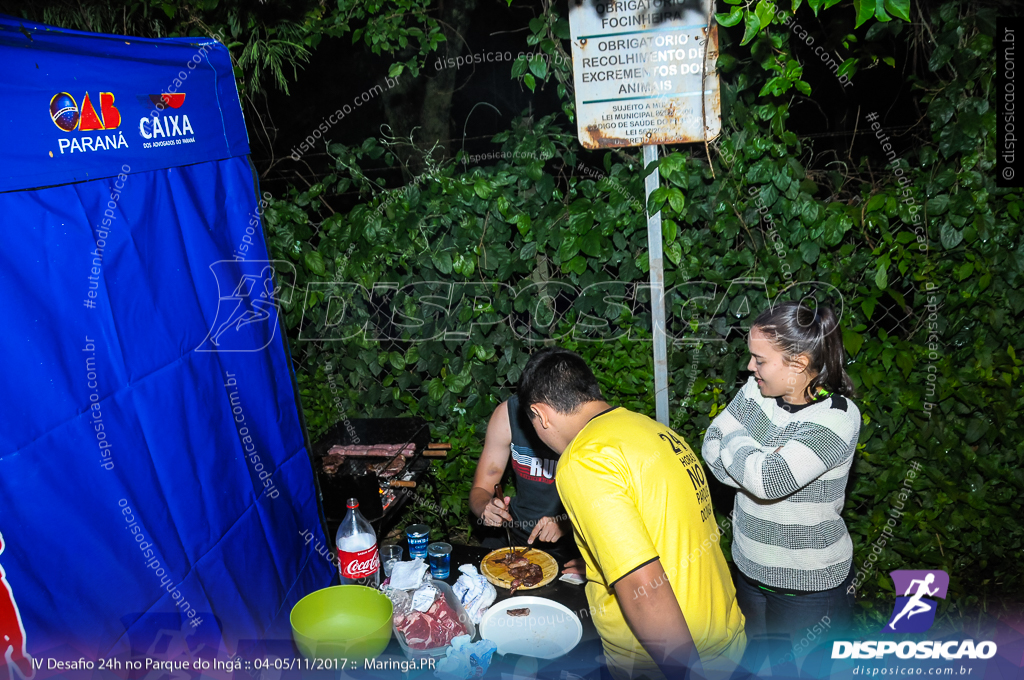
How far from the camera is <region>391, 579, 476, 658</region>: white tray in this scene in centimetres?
195

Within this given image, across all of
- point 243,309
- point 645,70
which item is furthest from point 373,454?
point 645,70

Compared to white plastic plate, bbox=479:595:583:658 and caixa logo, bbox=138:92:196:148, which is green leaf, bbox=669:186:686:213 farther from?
caixa logo, bbox=138:92:196:148

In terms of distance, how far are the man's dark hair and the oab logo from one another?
1.51m

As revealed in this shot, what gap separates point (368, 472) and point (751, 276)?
6.87ft

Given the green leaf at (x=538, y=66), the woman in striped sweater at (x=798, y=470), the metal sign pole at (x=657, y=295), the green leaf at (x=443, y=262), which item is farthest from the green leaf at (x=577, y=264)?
the woman in striped sweater at (x=798, y=470)

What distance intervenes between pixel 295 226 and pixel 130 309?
1.83m

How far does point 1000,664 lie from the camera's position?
2.65 m

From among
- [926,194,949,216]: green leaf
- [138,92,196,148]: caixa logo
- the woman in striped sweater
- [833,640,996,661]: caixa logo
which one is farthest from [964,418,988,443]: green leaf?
[138,92,196,148]: caixa logo

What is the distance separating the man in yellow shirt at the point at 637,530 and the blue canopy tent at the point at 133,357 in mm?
1165

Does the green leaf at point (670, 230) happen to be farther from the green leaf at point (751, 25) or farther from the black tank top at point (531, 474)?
the black tank top at point (531, 474)

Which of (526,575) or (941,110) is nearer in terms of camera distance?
(526,575)

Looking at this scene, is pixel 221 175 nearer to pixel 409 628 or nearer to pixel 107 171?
pixel 107 171

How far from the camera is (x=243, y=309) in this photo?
255 centimetres

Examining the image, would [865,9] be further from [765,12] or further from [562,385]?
[562,385]
